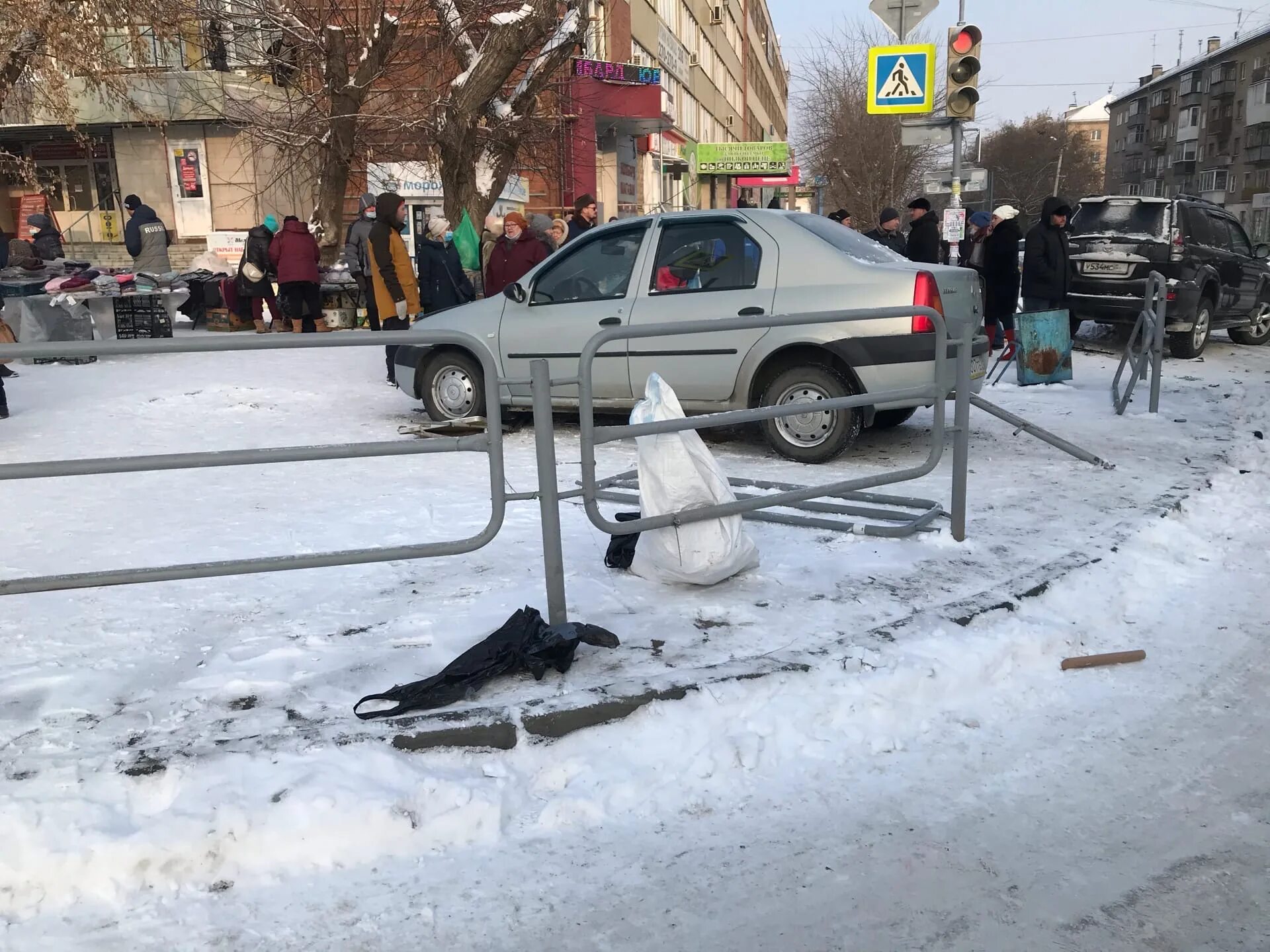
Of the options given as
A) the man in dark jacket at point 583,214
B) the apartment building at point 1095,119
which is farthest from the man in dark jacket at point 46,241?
the apartment building at point 1095,119

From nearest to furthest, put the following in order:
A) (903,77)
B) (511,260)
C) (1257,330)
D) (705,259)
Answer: (705,259)
(511,260)
(903,77)
(1257,330)

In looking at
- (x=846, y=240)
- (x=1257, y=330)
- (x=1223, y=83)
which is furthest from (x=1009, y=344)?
(x=1223, y=83)

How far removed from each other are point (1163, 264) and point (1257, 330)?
3229 mm

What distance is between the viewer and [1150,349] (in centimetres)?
852

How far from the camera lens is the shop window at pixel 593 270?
7.12 meters

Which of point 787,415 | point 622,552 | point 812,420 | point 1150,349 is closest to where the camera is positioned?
point 787,415

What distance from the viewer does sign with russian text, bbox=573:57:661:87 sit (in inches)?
1009

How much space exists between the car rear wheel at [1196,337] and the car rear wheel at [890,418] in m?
6.48

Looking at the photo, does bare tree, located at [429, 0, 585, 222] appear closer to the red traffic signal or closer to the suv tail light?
the red traffic signal

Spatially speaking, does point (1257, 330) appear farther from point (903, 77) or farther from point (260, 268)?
point (260, 268)

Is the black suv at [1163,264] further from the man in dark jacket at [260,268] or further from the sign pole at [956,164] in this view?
the man in dark jacket at [260,268]

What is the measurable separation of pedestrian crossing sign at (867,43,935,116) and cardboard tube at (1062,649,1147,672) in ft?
30.6

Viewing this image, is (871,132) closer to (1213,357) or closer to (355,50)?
(355,50)

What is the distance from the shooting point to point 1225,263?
13.1m
